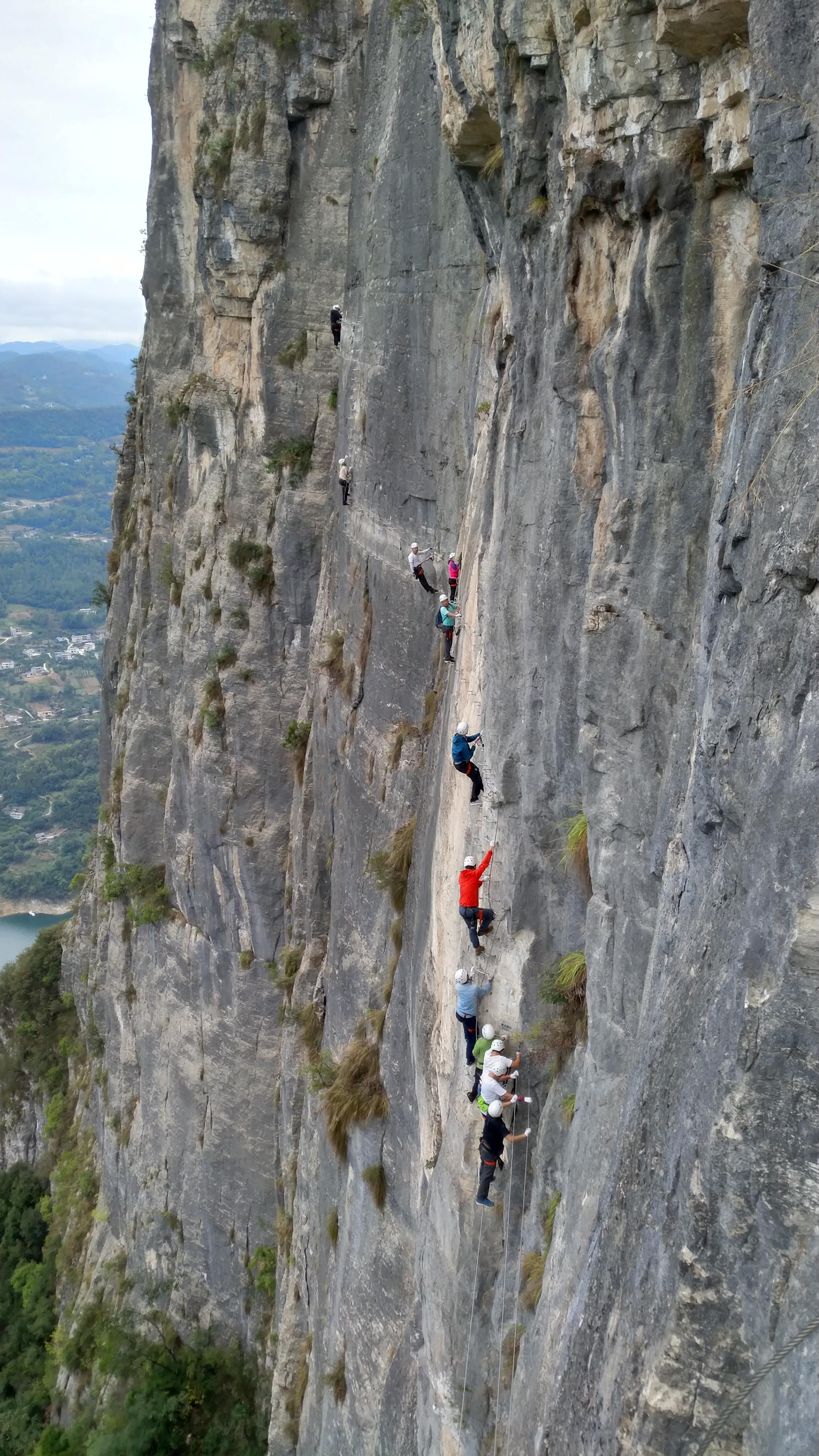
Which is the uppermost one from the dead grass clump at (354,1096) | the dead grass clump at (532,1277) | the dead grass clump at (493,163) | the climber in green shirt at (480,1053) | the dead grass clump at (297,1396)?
the dead grass clump at (493,163)

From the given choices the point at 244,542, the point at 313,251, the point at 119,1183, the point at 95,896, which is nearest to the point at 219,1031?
the point at 119,1183

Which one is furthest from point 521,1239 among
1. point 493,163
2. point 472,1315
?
point 493,163

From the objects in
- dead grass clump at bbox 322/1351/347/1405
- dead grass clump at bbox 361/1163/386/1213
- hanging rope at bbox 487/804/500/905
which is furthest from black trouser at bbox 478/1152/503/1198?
dead grass clump at bbox 322/1351/347/1405

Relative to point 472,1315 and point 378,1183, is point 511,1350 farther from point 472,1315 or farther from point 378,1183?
point 378,1183

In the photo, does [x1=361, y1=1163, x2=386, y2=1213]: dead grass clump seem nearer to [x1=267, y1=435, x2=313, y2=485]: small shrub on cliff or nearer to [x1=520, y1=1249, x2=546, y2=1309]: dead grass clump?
[x1=520, y1=1249, x2=546, y2=1309]: dead grass clump

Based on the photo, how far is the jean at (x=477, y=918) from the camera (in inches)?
345

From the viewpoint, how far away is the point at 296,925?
17812 mm

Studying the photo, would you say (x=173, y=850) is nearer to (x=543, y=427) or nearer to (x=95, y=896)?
(x=95, y=896)

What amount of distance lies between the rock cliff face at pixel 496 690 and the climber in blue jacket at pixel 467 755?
0.75ft

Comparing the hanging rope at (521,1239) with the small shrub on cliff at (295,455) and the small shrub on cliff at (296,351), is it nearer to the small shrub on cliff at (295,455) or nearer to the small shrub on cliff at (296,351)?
the small shrub on cliff at (295,455)

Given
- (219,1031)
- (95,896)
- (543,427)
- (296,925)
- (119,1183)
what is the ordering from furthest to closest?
(95,896)
(119,1183)
(219,1031)
(296,925)
(543,427)

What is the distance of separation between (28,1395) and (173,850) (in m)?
13.3

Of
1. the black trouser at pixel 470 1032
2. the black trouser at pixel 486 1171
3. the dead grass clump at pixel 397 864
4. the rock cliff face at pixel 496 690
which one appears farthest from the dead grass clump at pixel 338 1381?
the black trouser at pixel 470 1032

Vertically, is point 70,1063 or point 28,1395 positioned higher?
point 70,1063
